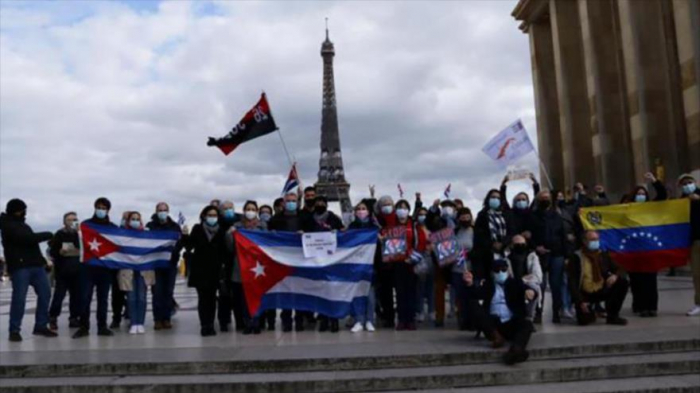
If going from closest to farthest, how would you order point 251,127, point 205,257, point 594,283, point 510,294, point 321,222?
point 510,294
point 594,283
point 205,257
point 321,222
point 251,127

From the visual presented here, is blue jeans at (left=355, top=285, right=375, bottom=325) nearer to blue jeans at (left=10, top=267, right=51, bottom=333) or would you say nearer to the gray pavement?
Result: the gray pavement

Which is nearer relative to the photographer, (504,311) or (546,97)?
(504,311)

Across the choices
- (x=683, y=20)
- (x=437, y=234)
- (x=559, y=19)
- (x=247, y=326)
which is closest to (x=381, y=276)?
(x=437, y=234)

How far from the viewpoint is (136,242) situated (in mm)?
11750

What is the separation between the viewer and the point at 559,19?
33500 mm

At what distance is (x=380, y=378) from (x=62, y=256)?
683 centimetres

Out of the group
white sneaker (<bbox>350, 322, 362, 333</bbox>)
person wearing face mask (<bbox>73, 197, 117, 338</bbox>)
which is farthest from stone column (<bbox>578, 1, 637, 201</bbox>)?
person wearing face mask (<bbox>73, 197, 117, 338</bbox>)

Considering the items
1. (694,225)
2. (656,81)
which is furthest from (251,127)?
(656,81)

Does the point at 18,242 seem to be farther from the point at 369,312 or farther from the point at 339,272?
the point at 369,312

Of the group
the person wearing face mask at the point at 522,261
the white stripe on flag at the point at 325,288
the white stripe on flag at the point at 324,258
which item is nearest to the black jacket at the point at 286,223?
the white stripe on flag at the point at 324,258

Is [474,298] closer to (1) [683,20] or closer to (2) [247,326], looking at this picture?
(2) [247,326]

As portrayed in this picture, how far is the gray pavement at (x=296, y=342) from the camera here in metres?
8.68

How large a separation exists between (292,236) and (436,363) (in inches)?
154

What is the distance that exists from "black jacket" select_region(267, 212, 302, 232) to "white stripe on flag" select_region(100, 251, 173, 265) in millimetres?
1957
